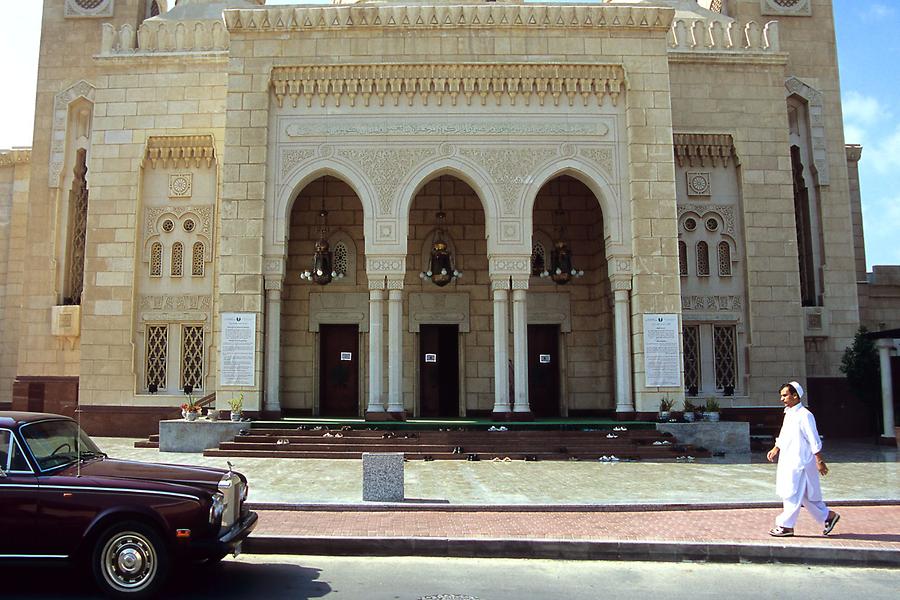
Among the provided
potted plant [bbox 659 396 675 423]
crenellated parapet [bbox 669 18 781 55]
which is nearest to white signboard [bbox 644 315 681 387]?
potted plant [bbox 659 396 675 423]

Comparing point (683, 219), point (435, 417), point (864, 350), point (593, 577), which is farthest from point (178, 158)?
point (864, 350)

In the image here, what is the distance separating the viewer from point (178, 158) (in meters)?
18.7

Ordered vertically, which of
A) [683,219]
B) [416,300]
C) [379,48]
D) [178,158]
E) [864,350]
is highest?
[379,48]

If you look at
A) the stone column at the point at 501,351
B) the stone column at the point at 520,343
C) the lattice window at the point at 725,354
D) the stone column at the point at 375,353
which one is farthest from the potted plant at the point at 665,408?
the stone column at the point at 375,353

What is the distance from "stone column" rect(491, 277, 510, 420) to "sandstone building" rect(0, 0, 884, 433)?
0.07 meters

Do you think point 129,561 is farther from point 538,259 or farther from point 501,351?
point 538,259

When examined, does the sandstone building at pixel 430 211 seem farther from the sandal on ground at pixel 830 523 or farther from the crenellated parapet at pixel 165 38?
the sandal on ground at pixel 830 523

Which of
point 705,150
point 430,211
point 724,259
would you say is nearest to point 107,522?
point 430,211

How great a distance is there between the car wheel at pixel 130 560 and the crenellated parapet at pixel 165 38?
16.1m

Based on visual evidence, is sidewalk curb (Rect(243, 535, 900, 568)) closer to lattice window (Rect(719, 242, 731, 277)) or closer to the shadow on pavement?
the shadow on pavement

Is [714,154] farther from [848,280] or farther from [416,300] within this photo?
[416,300]

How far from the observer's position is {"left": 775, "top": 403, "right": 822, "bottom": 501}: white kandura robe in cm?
751

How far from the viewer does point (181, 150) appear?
18.6 metres

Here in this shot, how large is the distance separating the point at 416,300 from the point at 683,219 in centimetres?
737
